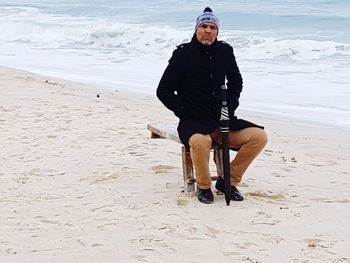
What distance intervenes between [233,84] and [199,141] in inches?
24.2

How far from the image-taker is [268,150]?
790 cm

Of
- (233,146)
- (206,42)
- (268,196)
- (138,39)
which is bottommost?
(138,39)

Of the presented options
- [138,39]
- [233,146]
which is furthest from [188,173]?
[138,39]

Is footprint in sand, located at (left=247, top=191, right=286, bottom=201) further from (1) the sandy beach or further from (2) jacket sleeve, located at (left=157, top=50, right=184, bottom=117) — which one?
(2) jacket sleeve, located at (left=157, top=50, right=184, bottom=117)

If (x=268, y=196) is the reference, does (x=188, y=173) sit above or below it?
above

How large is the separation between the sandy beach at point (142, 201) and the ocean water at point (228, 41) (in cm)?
375

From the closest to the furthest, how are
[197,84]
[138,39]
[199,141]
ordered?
[199,141] < [197,84] < [138,39]

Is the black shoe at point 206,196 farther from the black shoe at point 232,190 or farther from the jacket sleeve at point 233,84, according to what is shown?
the jacket sleeve at point 233,84

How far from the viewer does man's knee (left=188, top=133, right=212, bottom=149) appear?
17.4 feet

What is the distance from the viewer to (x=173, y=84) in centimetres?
548

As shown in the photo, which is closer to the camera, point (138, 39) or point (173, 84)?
point (173, 84)

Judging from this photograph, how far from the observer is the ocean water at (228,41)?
13469 millimetres

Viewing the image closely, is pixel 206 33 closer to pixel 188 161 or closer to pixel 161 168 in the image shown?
pixel 188 161

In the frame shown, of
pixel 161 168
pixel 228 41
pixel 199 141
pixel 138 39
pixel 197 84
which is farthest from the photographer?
pixel 138 39
